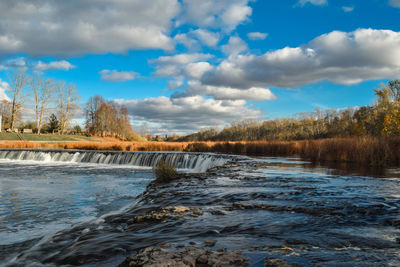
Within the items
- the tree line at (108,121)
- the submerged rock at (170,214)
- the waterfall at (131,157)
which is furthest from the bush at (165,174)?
the tree line at (108,121)

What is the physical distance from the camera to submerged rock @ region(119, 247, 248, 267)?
225 cm

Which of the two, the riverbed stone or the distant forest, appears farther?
the distant forest

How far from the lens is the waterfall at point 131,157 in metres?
17.2

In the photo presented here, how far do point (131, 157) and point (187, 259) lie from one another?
1924cm

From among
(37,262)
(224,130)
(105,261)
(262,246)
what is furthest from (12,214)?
(224,130)

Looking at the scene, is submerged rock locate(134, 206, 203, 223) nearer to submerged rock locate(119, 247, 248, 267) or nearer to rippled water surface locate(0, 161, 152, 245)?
submerged rock locate(119, 247, 248, 267)

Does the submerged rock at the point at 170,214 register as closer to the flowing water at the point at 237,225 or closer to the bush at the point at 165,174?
the flowing water at the point at 237,225

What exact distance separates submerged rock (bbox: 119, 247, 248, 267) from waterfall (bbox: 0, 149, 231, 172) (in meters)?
12.4

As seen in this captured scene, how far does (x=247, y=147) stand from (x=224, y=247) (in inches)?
840

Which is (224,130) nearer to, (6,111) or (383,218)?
(6,111)

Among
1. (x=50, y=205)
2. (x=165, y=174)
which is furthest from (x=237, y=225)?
(x=50, y=205)

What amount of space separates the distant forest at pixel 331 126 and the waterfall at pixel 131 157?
36.8ft

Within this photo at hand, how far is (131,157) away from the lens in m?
20.8

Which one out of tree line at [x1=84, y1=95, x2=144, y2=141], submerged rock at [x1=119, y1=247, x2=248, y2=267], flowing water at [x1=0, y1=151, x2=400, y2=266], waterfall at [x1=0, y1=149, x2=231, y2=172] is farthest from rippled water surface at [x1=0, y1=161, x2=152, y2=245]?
tree line at [x1=84, y1=95, x2=144, y2=141]
